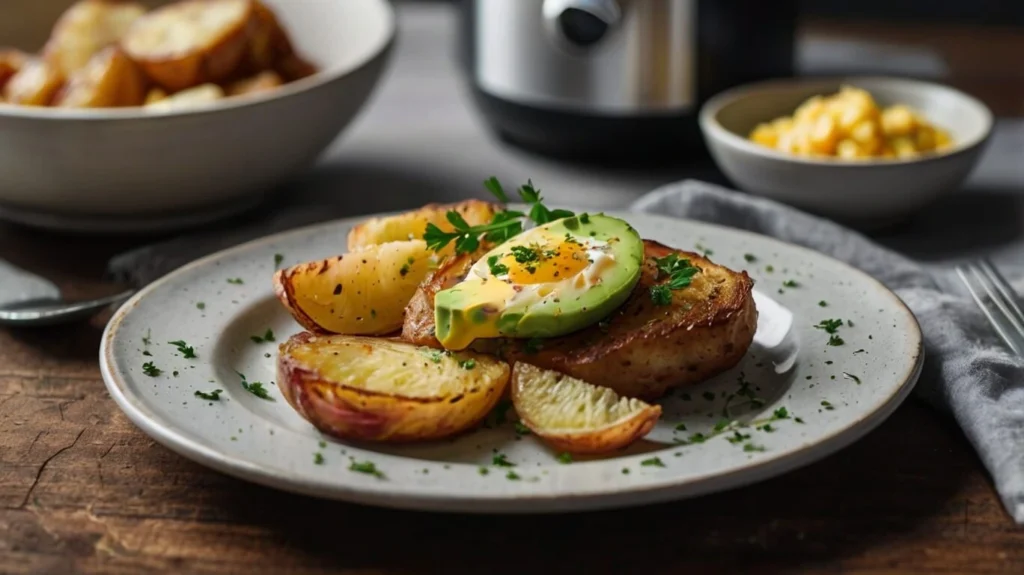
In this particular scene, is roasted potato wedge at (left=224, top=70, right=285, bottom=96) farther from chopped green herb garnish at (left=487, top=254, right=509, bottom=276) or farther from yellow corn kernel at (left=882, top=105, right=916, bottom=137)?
yellow corn kernel at (left=882, top=105, right=916, bottom=137)

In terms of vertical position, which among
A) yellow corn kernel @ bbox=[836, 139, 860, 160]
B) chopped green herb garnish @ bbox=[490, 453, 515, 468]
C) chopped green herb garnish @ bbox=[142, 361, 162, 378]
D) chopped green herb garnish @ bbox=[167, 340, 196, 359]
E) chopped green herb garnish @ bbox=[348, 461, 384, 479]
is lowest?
yellow corn kernel @ bbox=[836, 139, 860, 160]

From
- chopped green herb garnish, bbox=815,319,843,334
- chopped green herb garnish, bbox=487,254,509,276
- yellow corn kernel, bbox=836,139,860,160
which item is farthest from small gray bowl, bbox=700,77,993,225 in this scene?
chopped green herb garnish, bbox=487,254,509,276

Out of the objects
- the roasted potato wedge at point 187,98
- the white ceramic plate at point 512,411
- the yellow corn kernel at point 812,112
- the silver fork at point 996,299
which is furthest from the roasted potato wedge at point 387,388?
the yellow corn kernel at point 812,112

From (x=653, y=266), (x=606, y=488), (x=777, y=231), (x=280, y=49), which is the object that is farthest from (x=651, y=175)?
(x=606, y=488)

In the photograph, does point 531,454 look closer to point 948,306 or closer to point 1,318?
Answer: point 948,306

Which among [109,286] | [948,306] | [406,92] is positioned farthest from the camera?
[406,92]
